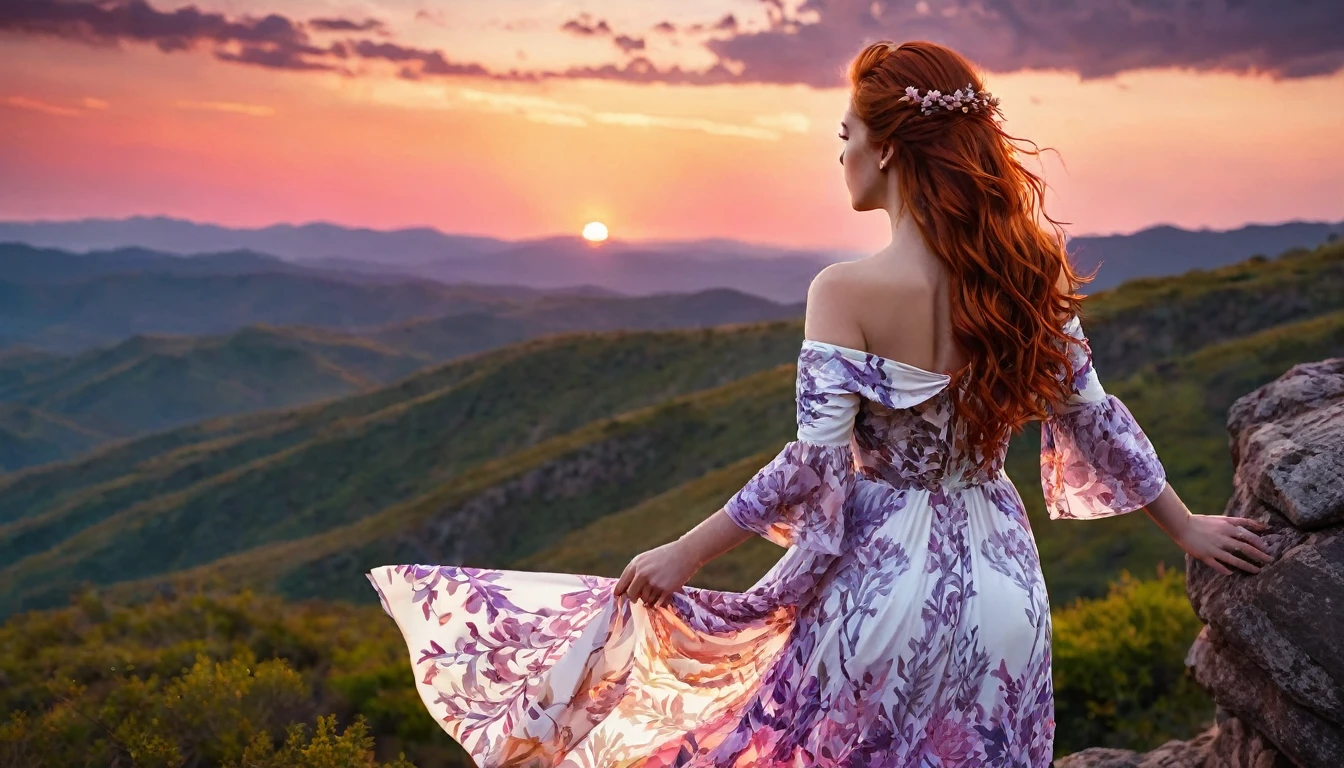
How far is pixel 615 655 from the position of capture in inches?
134

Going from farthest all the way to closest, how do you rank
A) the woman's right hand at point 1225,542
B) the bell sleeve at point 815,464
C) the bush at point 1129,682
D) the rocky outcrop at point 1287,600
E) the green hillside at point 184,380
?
the green hillside at point 184,380 → the bush at point 1129,682 → the woman's right hand at point 1225,542 → the rocky outcrop at point 1287,600 → the bell sleeve at point 815,464

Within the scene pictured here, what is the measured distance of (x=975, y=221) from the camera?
3.10 metres

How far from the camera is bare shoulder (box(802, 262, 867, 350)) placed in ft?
10.0

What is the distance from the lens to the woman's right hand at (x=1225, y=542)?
11.8ft

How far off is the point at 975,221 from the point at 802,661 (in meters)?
1.47

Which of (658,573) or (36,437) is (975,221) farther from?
(36,437)

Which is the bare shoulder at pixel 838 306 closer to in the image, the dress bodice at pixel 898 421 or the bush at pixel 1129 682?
the dress bodice at pixel 898 421

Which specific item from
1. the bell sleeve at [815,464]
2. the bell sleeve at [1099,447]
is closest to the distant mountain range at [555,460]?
the bell sleeve at [1099,447]

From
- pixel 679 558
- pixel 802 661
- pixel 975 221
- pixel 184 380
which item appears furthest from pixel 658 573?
pixel 184 380

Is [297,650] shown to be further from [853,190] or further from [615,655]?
[853,190]

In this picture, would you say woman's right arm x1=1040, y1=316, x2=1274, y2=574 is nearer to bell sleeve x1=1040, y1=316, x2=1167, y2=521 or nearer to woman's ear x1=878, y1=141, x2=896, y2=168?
bell sleeve x1=1040, y1=316, x2=1167, y2=521

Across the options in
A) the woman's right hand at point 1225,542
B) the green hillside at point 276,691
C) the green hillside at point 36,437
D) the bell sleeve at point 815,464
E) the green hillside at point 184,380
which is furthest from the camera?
the green hillside at point 184,380

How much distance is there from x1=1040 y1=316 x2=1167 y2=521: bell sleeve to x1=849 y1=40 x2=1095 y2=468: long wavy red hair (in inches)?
13.9

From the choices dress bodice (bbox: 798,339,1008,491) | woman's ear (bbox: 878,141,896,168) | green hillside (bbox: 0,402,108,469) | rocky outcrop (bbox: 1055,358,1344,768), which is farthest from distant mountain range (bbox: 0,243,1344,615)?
green hillside (bbox: 0,402,108,469)
